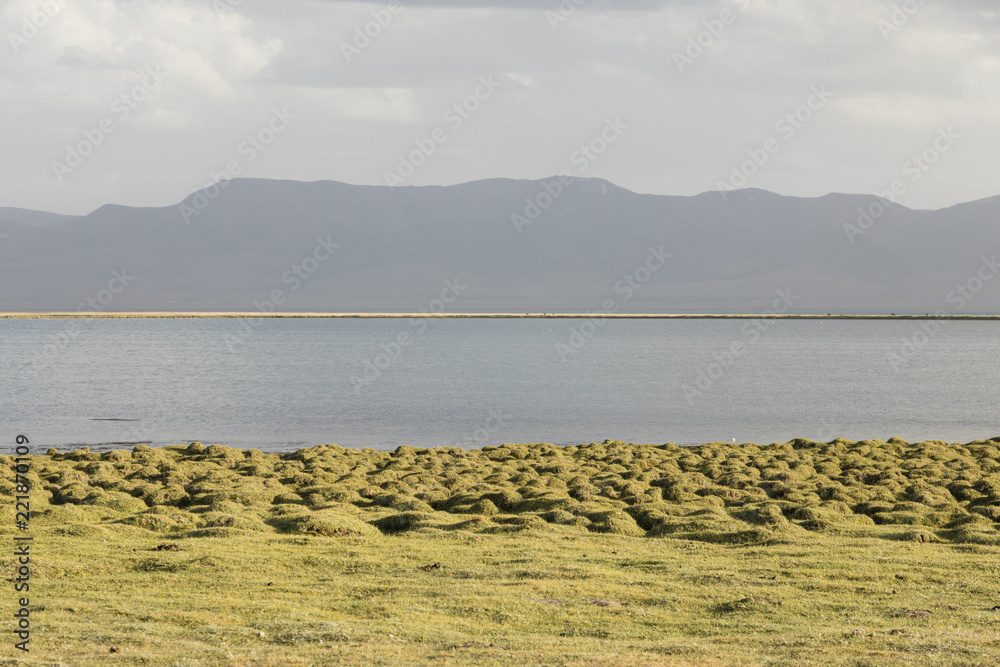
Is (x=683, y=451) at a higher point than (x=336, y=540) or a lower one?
higher

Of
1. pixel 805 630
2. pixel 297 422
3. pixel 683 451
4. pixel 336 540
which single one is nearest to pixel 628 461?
pixel 683 451

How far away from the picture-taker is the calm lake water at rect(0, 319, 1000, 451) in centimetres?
6278

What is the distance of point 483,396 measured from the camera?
86.2m

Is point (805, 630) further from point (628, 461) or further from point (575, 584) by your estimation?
point (628, 461)

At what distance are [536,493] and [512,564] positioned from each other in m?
10.0

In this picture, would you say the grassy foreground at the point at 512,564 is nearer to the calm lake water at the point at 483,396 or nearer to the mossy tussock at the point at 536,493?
the mossy tussock at the point at 536,493

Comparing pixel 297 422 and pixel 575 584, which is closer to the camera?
pixel 575 584

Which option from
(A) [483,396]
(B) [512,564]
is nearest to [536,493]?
(B) [512,564]

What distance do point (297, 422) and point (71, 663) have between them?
2219 inches

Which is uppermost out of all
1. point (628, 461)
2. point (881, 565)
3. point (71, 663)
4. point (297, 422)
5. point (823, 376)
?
point (823, 376)

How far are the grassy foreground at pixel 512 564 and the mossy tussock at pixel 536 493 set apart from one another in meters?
0.13

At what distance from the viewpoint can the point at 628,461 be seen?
4000 cm

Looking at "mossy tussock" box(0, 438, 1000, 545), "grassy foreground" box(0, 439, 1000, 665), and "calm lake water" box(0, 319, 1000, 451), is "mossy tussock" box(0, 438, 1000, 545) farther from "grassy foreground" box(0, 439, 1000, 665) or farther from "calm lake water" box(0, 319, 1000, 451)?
"calm lake water" box(0, 319, 1000, 451)

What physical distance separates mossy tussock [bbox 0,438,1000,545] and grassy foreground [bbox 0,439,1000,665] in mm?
130
